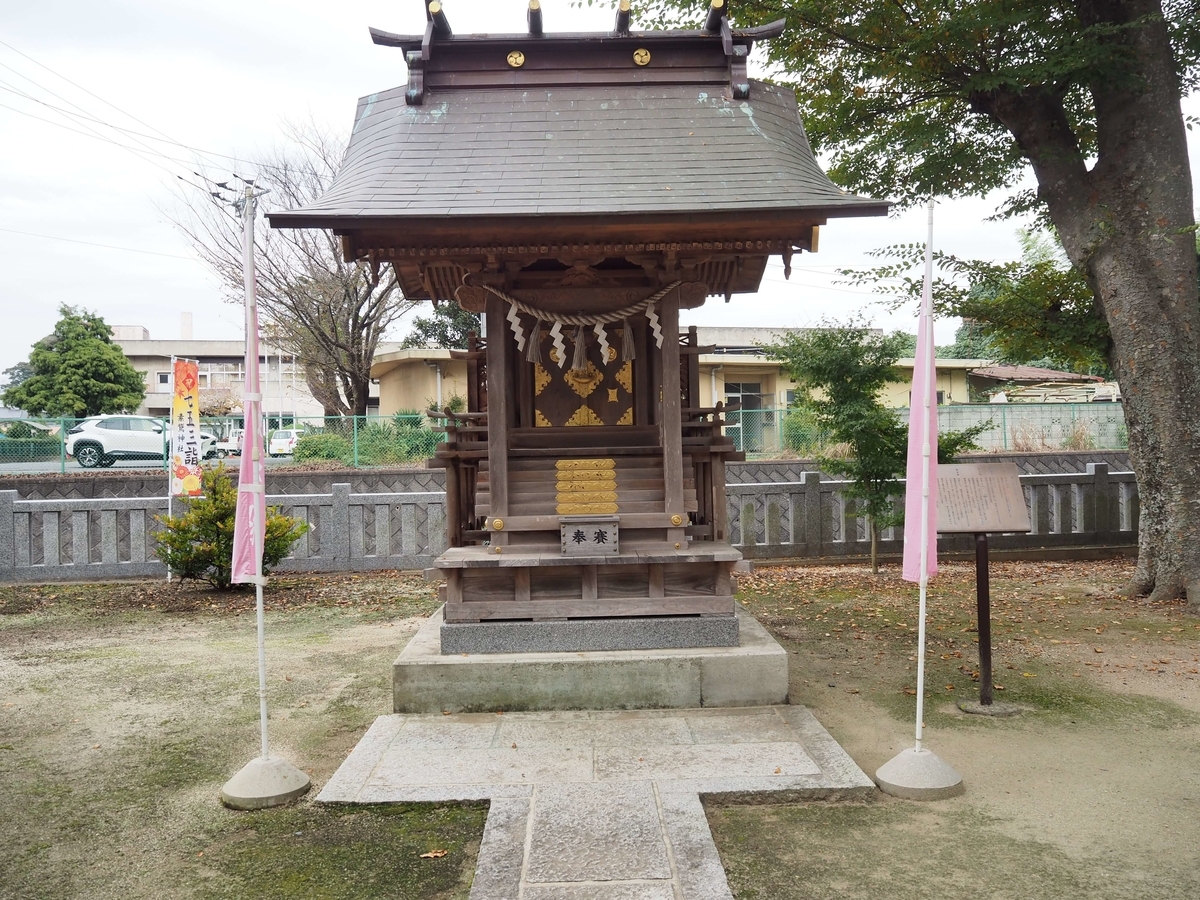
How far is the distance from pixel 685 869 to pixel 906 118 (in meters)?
11.5

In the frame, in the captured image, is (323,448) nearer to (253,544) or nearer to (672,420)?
(672,420)

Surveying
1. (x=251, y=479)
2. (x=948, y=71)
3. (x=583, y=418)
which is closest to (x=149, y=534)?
(x=583, y=418)

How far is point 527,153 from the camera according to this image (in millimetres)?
6602

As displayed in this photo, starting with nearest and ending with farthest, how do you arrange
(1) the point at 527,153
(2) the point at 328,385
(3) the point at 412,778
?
(3) the point at 412,778 < (1) the point at 527,153 < (2) the point at 328,385

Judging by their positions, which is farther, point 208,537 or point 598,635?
point 208,537

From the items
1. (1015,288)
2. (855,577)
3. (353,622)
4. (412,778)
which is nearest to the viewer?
(412,778)

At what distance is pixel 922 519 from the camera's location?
489cm

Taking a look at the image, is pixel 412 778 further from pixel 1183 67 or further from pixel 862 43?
pixel 1183 67

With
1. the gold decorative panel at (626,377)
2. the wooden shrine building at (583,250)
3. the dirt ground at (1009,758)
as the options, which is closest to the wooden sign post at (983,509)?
the dirt ground at (1009,758)

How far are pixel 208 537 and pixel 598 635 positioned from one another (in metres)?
7.15

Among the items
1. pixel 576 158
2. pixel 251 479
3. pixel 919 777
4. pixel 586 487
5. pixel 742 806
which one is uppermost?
pixel 576 158

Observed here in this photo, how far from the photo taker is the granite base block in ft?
20.7

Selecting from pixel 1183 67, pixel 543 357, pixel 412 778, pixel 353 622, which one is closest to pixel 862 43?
pixel 1183 67

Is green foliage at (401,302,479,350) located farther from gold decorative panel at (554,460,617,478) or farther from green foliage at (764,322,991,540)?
gold decorative panel at (554,460,617,478)
